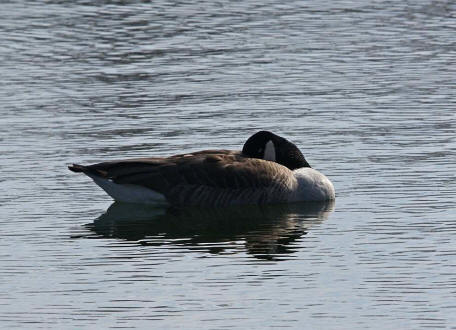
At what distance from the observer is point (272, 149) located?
2034 centimetres

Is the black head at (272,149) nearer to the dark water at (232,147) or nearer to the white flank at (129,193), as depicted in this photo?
the dark water at (232,147)

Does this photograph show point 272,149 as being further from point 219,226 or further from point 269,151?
point 219,226

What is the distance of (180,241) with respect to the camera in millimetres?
17219

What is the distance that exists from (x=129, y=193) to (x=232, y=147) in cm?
300

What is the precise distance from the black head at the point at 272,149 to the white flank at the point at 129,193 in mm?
1523

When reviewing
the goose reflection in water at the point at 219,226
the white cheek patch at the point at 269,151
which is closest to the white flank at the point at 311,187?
the goose reflection in water at the point at 219,226

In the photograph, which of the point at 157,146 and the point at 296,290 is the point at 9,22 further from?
the point at 296,290

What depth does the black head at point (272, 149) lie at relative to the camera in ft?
66.3

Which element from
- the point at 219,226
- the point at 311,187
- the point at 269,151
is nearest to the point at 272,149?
the point at 269,151

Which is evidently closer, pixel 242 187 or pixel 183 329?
pixel 183 329

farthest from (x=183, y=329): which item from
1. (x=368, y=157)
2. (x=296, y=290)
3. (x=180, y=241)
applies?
(x=368, y=157)

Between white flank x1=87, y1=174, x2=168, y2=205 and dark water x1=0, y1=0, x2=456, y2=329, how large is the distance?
239 mm

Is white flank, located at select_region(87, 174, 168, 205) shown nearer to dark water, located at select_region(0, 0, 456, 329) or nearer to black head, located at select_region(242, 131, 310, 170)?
dark water, located at select_region(0, 0, 456, 329)

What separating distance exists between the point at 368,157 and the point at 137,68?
893 cm
